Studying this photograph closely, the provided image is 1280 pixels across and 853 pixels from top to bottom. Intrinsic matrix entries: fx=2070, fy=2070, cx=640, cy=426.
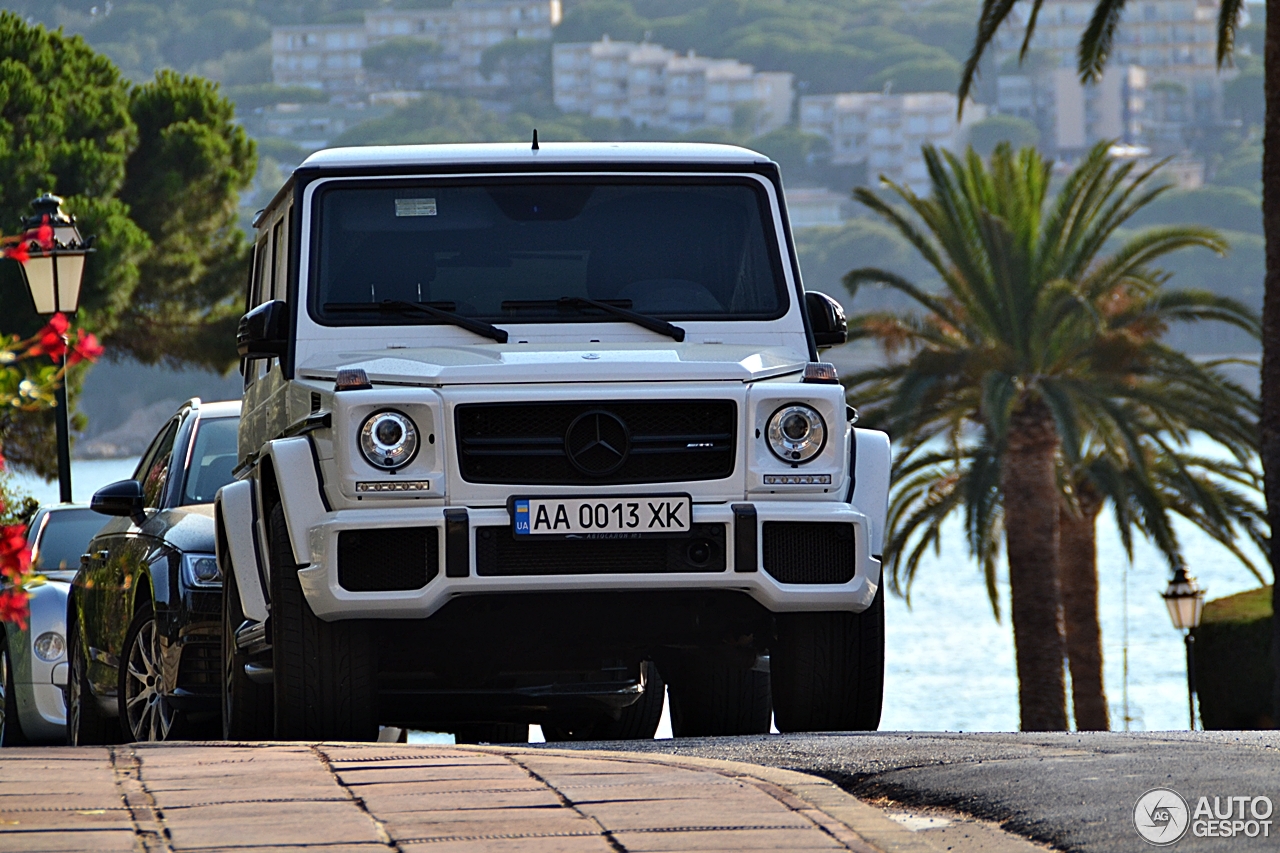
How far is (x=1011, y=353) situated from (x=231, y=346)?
391 inches

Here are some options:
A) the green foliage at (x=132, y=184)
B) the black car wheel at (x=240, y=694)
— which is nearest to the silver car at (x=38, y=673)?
the black car wheel at (x=240, y=694)

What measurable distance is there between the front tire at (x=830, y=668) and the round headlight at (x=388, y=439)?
1.43 meters

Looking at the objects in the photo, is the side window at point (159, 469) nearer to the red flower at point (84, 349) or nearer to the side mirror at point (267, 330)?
the side mirror at point (267, 330)

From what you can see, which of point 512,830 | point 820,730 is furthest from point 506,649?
point 512,830

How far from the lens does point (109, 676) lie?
9273 millimetres

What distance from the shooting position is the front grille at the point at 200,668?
8203 millimetres

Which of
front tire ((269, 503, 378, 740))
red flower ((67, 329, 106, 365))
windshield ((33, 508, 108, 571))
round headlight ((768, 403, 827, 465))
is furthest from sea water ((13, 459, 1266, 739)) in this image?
red flower ((67, 329, 106, 365))

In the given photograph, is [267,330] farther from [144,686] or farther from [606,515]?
[144,686]

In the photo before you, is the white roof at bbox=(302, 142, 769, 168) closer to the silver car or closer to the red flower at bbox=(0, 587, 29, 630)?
the red flower at bbox=(0, 587, 29, 630)

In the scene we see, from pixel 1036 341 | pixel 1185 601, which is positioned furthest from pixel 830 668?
pixel 1185 601

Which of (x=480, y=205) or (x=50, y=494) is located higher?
(x=480, y=205)

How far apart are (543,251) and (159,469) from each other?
2.84m

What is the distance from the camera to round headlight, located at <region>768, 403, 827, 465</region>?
6742 millimetres

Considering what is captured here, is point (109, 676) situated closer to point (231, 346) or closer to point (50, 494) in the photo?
point (231, 346)
